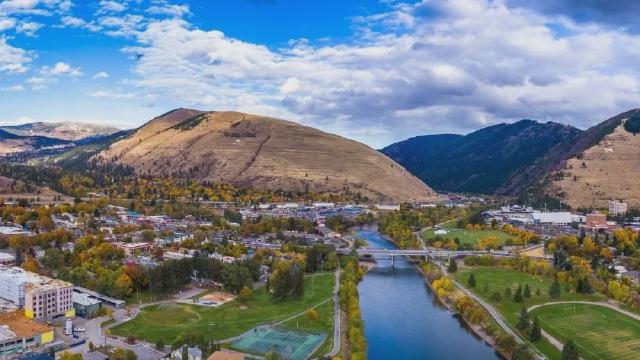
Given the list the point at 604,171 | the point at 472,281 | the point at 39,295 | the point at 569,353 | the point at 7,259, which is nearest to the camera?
the point at 569,353

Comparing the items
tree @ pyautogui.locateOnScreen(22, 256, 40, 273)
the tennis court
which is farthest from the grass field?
tree @ pyautogui.locateOnScreen(22, 256, 40, 273)

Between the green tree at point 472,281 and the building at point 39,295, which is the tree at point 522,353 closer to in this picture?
the green tree at point 472,281

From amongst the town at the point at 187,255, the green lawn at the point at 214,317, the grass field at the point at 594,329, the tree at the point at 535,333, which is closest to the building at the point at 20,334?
the town at the point at 187,255

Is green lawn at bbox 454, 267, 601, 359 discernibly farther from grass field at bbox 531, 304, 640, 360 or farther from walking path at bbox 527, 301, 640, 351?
grass field at bbox 531, 304, 640, 360

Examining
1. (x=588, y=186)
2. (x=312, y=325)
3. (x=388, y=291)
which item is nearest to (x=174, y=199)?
(x=388, y=291)

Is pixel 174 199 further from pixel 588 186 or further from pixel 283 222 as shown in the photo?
pixel 588 186

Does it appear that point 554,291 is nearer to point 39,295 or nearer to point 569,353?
point 569,353

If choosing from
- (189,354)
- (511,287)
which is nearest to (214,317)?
(189,354)
